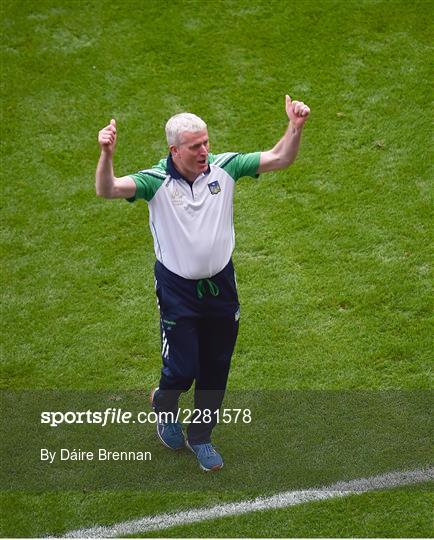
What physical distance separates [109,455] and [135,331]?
124cm

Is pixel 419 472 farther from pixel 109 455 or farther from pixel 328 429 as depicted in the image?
pixel 109 455

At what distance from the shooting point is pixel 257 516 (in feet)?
23.8

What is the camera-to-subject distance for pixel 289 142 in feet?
22.6

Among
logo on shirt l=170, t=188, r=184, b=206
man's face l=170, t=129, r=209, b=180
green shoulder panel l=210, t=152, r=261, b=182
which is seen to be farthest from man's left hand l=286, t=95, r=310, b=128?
logo on shirt l=170, t=188, r=184, b=206

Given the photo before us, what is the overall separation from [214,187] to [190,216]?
240 mm

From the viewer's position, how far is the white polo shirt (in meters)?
6.85

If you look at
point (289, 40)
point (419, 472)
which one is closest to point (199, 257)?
point (419, 472)

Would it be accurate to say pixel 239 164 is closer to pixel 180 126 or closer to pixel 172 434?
pixel 180 126

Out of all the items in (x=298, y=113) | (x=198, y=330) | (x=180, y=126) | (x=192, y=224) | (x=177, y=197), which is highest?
(x=298, y=113)

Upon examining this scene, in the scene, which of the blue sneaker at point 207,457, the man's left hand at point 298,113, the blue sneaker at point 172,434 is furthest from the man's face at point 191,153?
the blue sneaker at point 207,457

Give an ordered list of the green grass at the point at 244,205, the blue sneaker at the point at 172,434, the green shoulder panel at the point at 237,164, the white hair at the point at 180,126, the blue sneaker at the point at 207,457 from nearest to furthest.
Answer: the white hair at the point at 180,126
the green shoulder panel at the point at 237,164
the blue sneaker at the point at 207,457
the blue sneaker at the point at 172,434
the green grass at the point at 244,205

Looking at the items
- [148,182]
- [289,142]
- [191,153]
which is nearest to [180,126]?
[191,153]

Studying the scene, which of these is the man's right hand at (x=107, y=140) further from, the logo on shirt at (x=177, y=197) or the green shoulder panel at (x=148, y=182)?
the logo on shirt at (x=177, y=197)

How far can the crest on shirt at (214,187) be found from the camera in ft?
22.7
